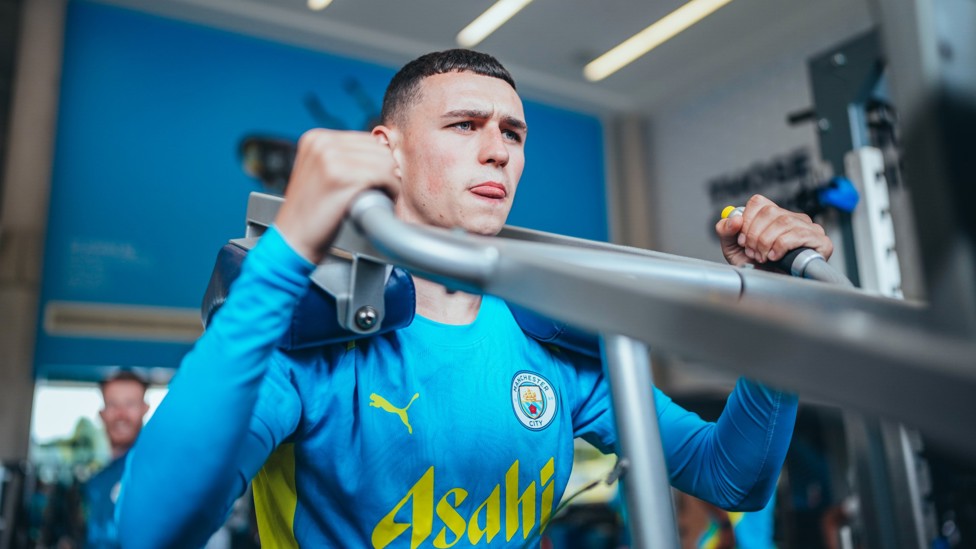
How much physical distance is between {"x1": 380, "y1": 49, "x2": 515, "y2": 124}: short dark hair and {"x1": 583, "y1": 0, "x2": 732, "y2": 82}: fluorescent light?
323 centimetres

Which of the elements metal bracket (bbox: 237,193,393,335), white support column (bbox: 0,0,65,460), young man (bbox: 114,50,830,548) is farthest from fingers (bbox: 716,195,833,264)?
white support column (bbox: 0,0,65,460)

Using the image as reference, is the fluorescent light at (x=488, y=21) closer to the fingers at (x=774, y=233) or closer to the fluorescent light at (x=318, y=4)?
the fluorescent light at (x=318, y=4)

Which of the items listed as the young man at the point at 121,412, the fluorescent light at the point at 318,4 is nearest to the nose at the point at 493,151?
the young man at the point at 121,412

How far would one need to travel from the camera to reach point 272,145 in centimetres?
466

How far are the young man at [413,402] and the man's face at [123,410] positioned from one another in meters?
2.70

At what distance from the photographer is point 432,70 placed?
1.39 meters

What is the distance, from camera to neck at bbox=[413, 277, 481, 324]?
1255 millimetres

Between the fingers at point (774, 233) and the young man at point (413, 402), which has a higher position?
the fingers at point (774, 233)

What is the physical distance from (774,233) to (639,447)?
1.38ft

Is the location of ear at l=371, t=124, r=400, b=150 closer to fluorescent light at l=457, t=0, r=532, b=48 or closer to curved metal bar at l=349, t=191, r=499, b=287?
curved metal bar at l=349, t=191, r=499, b=287

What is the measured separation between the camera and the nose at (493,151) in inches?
48.4

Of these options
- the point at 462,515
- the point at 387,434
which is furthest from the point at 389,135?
the point at 462,515

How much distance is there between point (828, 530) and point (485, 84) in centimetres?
312

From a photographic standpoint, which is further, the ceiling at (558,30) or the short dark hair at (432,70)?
the ceiling at (558,30)
